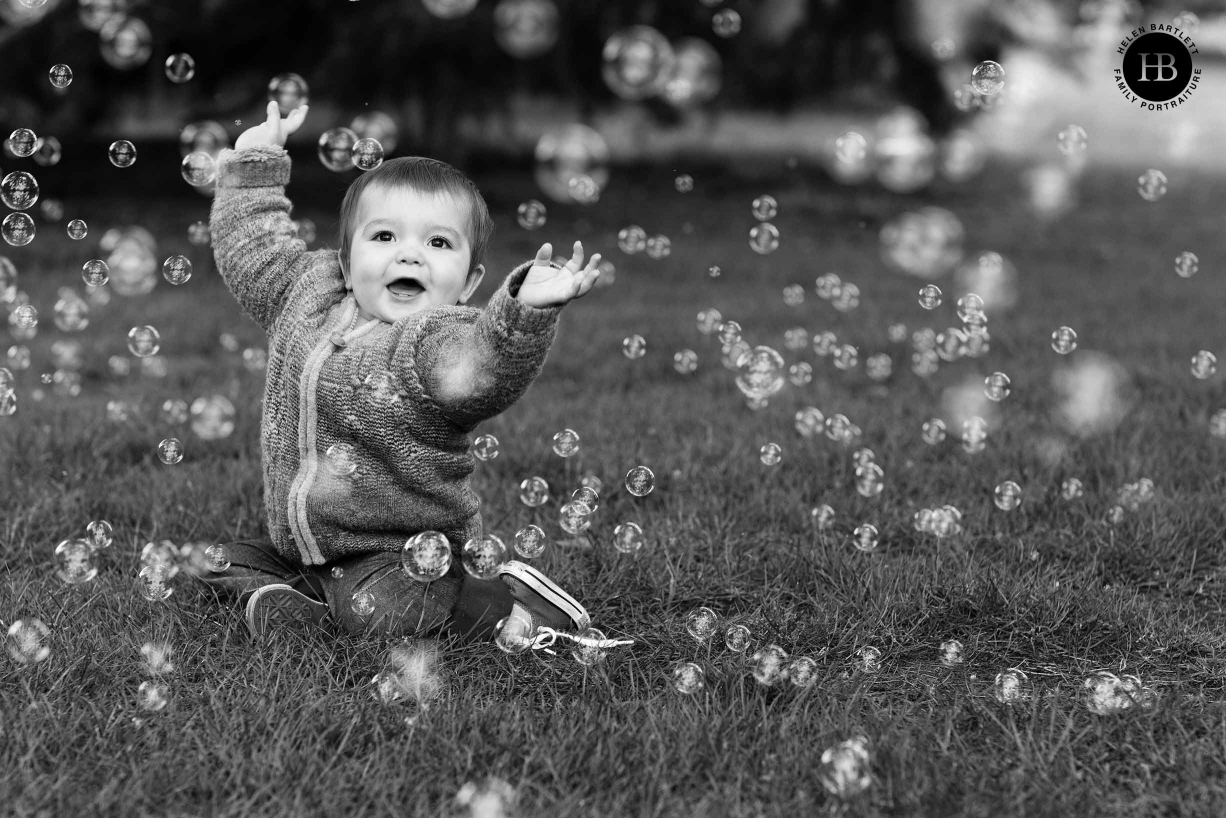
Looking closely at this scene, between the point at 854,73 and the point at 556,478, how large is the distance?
22.7 ft

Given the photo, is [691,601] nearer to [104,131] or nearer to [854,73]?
[854,73]

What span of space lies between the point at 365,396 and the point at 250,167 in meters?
0.75

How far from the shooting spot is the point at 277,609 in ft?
8.79

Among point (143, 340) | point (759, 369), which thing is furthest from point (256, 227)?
point (759, 369)

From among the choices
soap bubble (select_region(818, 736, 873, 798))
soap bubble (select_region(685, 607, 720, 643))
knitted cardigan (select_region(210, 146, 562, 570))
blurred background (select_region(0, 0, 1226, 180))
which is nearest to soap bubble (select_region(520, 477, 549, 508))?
knitted cardigan (select_region(210, 146, 562, 570))

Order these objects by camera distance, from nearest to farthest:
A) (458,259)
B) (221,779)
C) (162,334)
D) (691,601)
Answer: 1. (221,779)
2. (458,259)
3. (691,601)
4. (162,334)

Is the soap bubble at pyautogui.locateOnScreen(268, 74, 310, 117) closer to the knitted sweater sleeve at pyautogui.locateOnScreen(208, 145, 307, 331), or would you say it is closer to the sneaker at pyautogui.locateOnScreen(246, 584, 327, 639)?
the knitted sweater sleeve at pyautogui.locateOnScreen(208, 145, 307, 331)

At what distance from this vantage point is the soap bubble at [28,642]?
2453 millimetres

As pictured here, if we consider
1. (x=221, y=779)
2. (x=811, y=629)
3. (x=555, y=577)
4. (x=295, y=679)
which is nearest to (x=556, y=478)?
(x=555, y=577)

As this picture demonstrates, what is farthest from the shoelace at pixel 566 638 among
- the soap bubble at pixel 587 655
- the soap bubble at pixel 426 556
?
the soap bubble at pixel 426 556

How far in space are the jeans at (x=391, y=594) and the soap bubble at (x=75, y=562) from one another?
24cm

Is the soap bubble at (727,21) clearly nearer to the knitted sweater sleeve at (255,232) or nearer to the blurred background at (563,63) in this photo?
the blurred background at (563,63)

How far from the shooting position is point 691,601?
117 inches

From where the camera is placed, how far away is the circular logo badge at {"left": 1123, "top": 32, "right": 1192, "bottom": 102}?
8.57 m
